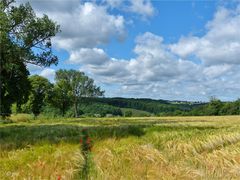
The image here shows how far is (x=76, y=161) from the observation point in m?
10.4

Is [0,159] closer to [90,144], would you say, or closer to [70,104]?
[90,144]

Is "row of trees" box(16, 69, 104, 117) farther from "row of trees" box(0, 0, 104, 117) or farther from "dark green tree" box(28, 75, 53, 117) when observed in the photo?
"row of trees" box(0, 0, 104, 117)

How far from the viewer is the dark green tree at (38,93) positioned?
103 metres

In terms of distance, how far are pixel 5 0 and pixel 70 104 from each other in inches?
3121

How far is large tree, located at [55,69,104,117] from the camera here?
402ft

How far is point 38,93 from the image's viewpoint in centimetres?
10719

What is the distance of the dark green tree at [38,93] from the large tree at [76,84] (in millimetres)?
9566

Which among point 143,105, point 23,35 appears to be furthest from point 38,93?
point 143,105

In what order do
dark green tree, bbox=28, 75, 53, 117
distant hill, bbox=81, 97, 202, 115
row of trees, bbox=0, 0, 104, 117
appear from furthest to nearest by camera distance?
1. distant hill, bbox=81, 97, 202, 115
2. dark green tree, bbox=28, 75, 53, 117
3. row of trees, bbox=0, 0, 104, 117

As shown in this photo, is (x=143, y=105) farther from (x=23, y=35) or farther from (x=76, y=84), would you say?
(x=23, y=35)

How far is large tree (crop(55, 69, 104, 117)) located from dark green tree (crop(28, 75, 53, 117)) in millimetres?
9566

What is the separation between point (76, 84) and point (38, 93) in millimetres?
22495

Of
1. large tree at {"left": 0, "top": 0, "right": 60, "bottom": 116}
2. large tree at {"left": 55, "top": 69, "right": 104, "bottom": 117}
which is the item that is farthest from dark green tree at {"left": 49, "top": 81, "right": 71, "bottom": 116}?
large tree at {"left": 0, "top": 0, "right": 60, "bottom": 116}

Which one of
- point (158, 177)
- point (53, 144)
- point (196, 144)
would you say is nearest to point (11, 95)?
point (53, 144)
